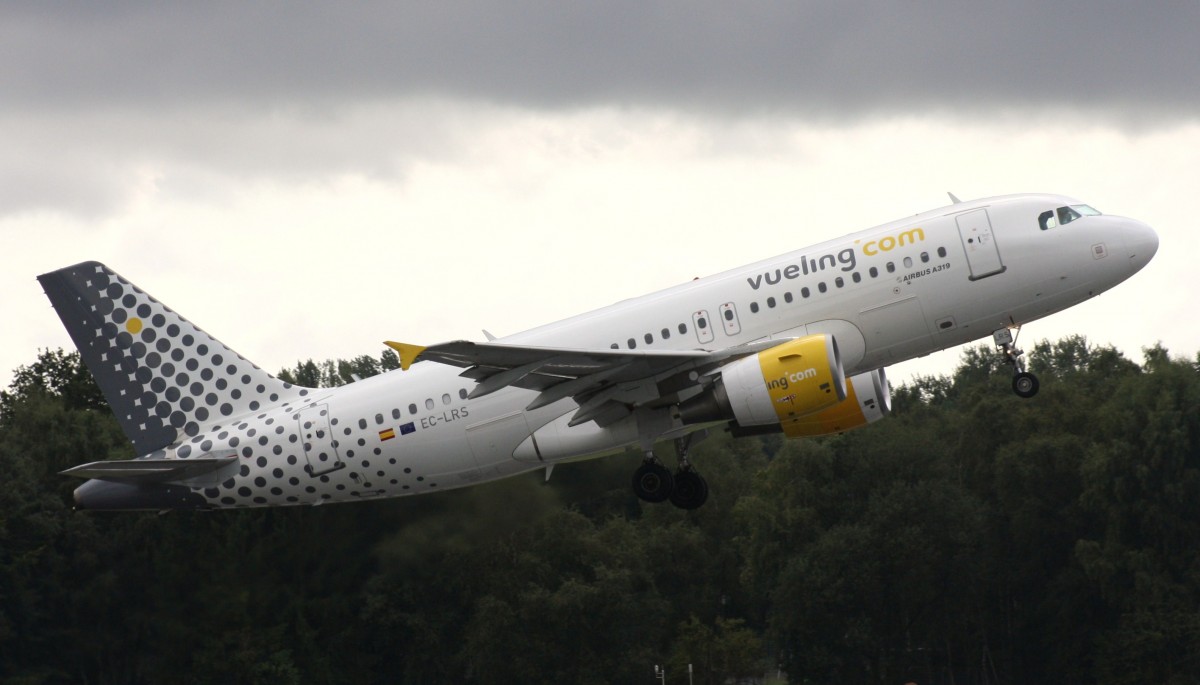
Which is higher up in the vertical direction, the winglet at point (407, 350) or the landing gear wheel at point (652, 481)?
the winglet at point (407, 350)

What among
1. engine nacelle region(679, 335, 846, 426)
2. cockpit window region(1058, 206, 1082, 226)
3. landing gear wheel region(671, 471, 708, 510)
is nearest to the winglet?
engine nacelle region(679, 335, 846, 426)

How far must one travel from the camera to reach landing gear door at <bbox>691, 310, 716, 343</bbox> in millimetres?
33688

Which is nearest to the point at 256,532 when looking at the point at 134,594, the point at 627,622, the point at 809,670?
the point at 134,594

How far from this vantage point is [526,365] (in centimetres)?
3136

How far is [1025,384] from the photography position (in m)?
33.9

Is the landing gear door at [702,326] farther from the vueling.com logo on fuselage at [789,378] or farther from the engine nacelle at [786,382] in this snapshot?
the vueling.com logo on fuselage at [789,378]

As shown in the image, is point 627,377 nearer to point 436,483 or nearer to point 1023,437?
point 436,483

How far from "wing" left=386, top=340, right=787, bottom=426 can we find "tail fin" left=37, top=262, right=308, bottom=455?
7.65 m

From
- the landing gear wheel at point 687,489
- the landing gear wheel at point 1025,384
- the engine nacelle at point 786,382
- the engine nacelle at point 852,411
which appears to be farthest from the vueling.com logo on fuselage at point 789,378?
the landing gear wheel at point 1025,384

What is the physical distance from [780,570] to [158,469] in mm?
48737

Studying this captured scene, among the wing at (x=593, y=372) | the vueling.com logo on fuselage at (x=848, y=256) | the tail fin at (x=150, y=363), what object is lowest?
the wing at (x=593, y=372)

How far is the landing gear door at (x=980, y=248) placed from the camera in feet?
108

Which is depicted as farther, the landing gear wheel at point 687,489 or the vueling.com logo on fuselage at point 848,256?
the landing gear wheel at point 687,489

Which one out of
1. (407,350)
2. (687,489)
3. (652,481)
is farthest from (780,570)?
(407,350)
